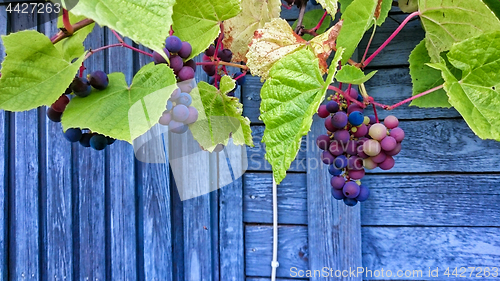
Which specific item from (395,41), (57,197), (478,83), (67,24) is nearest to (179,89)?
(67,24)

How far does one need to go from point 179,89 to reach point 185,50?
0.17 feet

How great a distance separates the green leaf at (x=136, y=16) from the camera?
0.23 meters

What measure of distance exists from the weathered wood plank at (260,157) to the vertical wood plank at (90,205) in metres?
0.53

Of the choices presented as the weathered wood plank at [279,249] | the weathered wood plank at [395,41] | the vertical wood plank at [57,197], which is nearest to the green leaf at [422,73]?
the weathered wood plank at [395,41]

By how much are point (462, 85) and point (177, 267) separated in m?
1.00

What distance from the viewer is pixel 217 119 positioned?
0.49m

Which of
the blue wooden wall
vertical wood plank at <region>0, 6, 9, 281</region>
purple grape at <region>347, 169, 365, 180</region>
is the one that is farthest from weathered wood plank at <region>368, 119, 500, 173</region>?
vertical wood plank at <region>0, 6, 9, 281</region>

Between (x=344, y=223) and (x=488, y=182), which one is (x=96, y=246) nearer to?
(x=344, y=223)

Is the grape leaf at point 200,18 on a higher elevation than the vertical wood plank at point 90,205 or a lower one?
higher

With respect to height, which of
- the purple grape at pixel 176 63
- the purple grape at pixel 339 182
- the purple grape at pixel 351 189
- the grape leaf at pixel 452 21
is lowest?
the purple grape at pixel 351 189

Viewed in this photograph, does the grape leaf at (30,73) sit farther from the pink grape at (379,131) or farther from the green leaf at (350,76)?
the pink grape at (379,131)

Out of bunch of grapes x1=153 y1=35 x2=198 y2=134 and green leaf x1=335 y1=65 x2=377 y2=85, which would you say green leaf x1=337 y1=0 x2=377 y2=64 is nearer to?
green leaf x1=335 y1=65 x2=377 y2=85

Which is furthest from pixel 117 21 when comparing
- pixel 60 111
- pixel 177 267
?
pixel 177 267

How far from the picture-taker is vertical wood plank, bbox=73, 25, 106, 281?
1.09m
